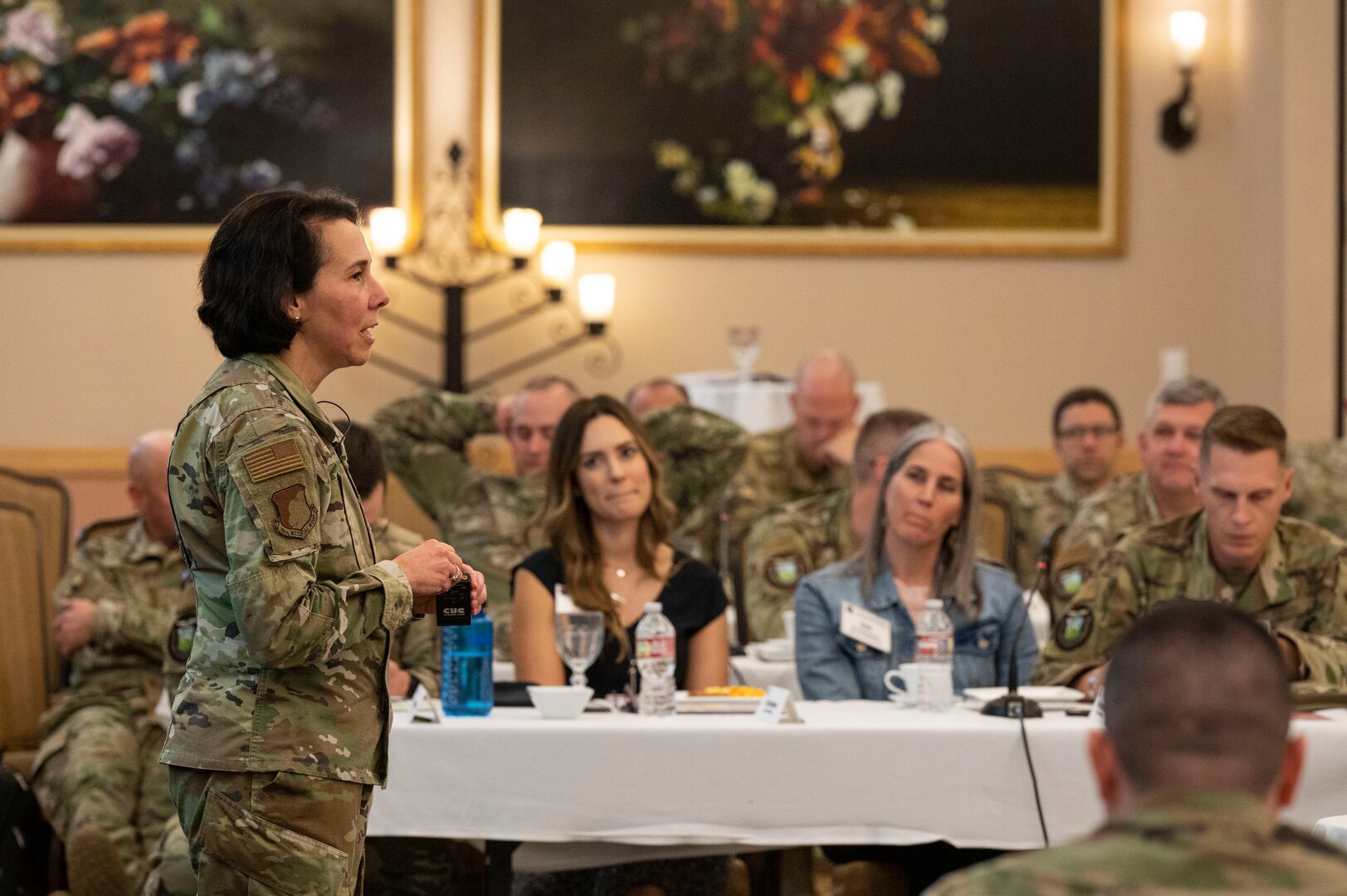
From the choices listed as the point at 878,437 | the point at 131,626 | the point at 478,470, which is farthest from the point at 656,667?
the point at 478,470

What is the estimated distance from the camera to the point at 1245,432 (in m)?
3.35

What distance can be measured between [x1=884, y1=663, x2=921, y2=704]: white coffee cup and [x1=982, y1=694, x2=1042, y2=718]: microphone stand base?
171 mm

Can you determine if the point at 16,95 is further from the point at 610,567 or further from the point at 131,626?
the point at 610,567

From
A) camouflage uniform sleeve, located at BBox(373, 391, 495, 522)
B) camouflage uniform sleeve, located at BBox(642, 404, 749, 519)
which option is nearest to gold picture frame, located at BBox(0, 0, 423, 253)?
camouflage uniform sleeve, located at BBox(373, 391, 495, 522)

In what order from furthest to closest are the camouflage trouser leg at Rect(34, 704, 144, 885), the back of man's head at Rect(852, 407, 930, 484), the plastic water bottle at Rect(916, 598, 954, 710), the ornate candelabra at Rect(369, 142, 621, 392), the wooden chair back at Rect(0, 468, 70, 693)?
the ornate candelabra at Rect(369, 142, 621, 392) → the wooden chair back at Rect(0, 468, 70, 693) → the back of man's head at Rect(852, 407, 930, 484) → the camouflage trouser leg at Rect(34, 704, 144, 885) → the plastic water bottle at Rect(916, 598, 954, 710)

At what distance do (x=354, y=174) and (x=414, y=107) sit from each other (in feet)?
1.36

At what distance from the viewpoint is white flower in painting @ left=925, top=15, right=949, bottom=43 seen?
7.32 metres

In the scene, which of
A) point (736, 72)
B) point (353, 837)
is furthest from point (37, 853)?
point (736, 72)

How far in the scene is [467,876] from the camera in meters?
3.32

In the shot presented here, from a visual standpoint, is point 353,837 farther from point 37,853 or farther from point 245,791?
point 37,853

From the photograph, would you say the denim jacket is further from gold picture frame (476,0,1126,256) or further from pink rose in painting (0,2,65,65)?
pink rose in painting (0,2,65,65)

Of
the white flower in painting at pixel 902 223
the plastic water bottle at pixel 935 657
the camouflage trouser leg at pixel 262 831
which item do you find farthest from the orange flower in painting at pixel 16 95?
the camouflage trouser leg at pixel 262 831

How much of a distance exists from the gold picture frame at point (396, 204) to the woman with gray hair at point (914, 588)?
13.6 feet

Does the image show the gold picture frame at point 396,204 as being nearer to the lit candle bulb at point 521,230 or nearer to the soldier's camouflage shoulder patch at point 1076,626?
the lit candle bulb at point 521,230
